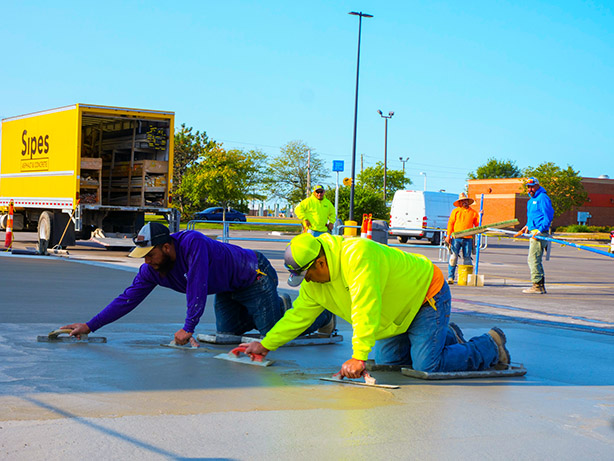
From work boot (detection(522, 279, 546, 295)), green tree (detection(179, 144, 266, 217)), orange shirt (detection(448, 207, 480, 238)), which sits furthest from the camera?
green tree (detection(179, 144, 266, 217))

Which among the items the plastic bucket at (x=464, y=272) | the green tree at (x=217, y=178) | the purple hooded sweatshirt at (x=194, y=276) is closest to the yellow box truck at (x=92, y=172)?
the plastic bucket at (x=464, y=272)

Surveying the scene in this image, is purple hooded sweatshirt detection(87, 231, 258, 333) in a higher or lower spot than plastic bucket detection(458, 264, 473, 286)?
higher

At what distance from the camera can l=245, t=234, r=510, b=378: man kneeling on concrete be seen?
4727mm

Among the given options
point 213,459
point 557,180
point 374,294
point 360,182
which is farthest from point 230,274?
point 360,182

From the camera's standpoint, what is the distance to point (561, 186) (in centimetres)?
6706

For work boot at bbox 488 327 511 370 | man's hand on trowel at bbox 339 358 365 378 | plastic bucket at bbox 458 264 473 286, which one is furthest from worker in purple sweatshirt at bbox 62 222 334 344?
plastic bucket at bbox 458 264 473 286

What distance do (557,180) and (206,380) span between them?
221 ft

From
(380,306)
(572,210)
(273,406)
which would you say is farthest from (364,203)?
(273,406)

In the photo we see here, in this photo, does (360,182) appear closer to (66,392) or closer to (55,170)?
(55,170)

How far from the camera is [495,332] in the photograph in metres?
5.78

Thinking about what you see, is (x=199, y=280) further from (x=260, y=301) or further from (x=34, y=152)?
(x=34, y=152)

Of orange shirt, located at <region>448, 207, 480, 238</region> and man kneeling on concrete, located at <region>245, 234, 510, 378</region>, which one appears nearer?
man kneeling on concrete, located at <region>245, 234, 510, 378</region>

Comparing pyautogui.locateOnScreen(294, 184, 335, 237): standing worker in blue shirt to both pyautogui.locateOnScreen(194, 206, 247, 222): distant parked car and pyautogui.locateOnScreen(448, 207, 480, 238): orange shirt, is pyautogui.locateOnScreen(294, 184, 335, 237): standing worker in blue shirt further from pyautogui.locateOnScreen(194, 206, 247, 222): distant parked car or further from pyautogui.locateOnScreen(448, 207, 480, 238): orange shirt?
pyautogui.locateOnScreen(194, 206, 247, 222): distant parked car

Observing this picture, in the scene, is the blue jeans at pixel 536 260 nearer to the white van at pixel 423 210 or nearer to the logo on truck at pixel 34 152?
the logo on truck at pixel 34 152
